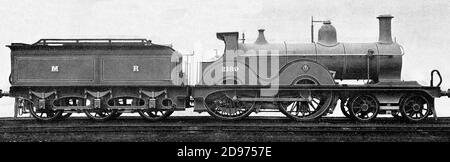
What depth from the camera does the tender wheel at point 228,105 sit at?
46.9 ft

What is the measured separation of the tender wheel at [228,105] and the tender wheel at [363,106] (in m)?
2.85

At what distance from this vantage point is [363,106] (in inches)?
561

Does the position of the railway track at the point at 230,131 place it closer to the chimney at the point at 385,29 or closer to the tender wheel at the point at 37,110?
the tender wheel at the point at 37,110

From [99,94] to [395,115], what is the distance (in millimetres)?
8500

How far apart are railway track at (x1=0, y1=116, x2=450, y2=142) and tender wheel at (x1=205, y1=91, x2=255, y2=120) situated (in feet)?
0.86

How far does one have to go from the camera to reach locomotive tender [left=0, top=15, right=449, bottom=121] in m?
14.2

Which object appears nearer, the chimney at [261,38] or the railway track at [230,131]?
the railway track at [230,131]

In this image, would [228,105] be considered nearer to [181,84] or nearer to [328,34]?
[181,84]

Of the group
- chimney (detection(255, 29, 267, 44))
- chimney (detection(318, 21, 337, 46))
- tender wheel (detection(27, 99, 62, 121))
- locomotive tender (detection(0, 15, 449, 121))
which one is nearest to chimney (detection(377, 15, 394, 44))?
locomotive tender (detection(0, 15, 449, 121))

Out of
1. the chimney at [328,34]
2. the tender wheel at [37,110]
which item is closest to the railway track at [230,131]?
the tender wheel at [37,110]

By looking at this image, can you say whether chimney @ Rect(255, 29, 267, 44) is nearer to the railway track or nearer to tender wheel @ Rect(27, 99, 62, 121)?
the railway track

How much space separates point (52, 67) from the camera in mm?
14266
